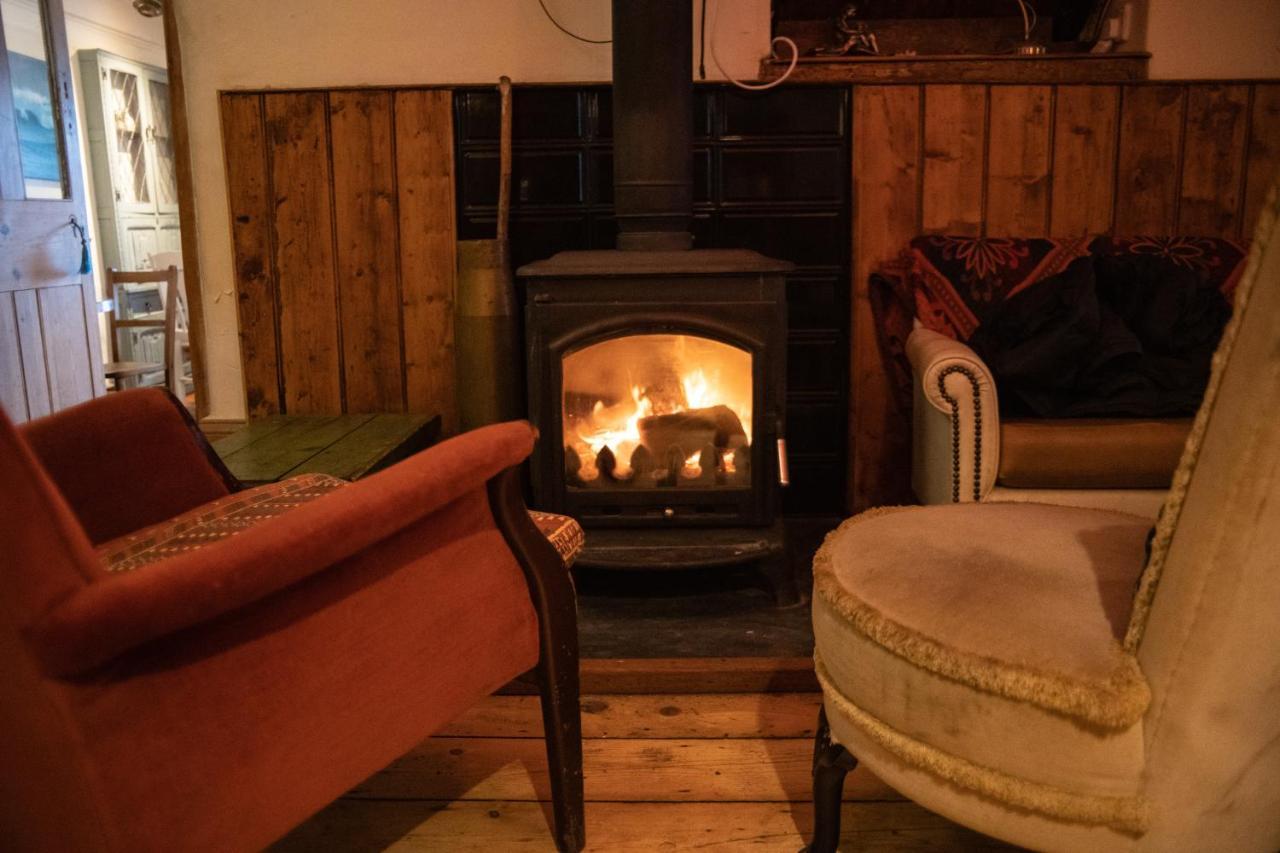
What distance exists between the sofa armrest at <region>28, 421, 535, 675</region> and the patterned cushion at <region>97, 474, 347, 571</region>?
0.44 m

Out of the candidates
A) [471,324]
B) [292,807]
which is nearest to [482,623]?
[292,807]

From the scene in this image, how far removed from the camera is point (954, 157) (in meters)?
2.92

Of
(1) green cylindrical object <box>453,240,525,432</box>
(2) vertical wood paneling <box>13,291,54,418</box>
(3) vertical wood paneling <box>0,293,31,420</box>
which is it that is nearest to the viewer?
(1) green cylindrical object <box>453,240,525,432</box>

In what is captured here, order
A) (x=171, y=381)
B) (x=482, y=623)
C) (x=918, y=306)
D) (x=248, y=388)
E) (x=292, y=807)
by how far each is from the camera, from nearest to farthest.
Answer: (x=292, y=807), (x=482, y=623), (x=918, y=306), (x=248, y=388), (x=171, y=381)

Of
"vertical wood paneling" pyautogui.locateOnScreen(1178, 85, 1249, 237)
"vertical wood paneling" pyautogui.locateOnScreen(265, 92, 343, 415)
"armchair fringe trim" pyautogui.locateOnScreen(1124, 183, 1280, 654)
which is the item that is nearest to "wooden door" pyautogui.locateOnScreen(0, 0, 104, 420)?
"vertical wood paneling" pyautogui.locateOnScreen(265, 92, 343, 415)

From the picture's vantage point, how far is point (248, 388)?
3119mm

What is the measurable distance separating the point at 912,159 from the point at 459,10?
4.41ft

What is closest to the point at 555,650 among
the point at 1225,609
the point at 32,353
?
the point at 1225,609

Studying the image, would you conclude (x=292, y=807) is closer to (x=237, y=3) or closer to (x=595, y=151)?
(x=595, y=151)

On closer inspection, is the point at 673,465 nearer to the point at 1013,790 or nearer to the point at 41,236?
the point at 1013,790

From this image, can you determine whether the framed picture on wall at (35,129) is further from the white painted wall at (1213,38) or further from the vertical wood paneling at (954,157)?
the white painted wall at (1213,38)

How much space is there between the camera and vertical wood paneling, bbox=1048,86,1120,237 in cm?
288

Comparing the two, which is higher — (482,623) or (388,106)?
(388,106)

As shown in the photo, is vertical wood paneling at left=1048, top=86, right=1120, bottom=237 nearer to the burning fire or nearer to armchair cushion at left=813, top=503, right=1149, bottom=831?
the burning fire
